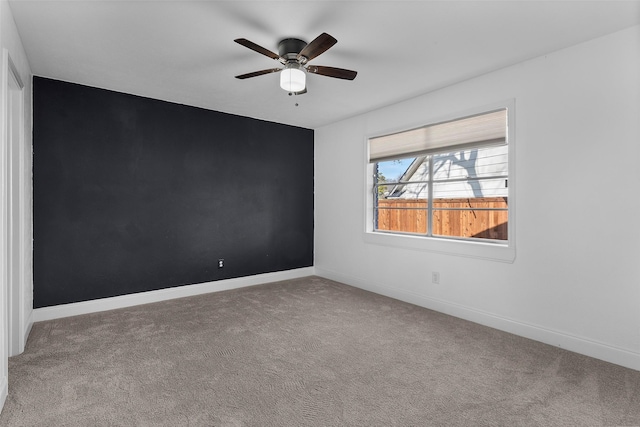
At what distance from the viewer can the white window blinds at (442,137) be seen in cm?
327

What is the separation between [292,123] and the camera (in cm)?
522

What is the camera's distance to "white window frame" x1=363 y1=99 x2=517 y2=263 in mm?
3096

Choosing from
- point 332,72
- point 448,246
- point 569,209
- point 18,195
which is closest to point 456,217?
point 448,246

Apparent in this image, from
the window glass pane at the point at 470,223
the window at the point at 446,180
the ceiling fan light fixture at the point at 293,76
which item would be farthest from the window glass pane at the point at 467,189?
the ceiling fan light fixture at the point at 293,76

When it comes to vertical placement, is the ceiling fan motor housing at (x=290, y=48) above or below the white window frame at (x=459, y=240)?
above

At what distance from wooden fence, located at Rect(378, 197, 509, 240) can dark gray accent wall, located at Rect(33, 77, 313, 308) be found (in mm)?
1785

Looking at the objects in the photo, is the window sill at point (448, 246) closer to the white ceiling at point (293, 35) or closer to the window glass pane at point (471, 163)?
the window glass pane at point (471, 163)

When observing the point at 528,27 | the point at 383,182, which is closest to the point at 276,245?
the point at 383,182

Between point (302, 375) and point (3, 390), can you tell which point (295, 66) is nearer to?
point (302, 375)

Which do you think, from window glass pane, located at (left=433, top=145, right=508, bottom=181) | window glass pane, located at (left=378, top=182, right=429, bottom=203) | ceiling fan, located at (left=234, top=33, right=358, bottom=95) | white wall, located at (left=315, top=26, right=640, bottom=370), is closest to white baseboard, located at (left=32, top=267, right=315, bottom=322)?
window glass pane, located at (left=378, top=182, right=429, bottom=203)

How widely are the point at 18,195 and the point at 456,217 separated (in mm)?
4337

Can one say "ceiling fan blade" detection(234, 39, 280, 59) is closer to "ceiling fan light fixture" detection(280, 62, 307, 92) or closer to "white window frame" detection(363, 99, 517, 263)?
"ceiling fan light fixture" detection(280, 62, 307, 92)

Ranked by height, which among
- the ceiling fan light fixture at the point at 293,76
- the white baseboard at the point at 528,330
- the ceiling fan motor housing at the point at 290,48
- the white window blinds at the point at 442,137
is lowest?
the white baseboard at the point at 528,330

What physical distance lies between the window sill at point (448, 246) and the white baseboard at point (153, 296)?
161 cm
